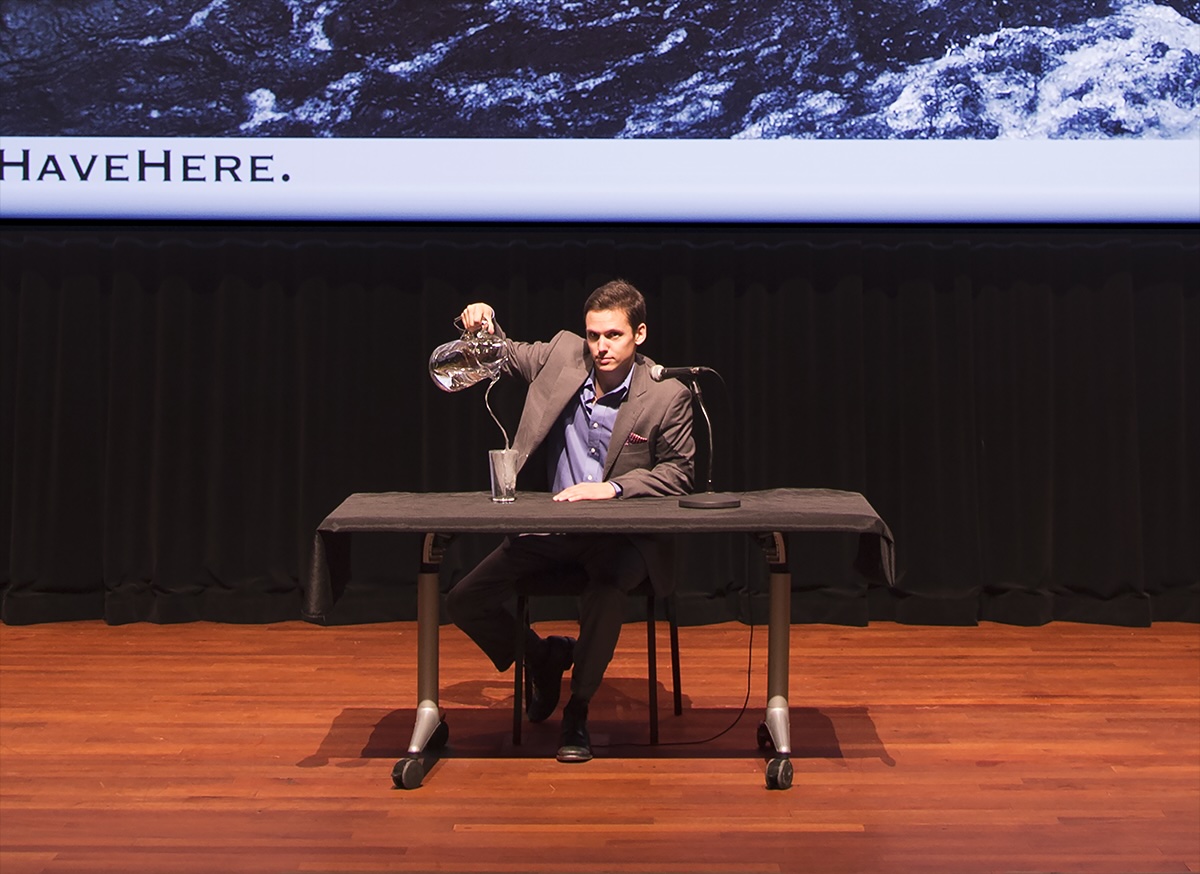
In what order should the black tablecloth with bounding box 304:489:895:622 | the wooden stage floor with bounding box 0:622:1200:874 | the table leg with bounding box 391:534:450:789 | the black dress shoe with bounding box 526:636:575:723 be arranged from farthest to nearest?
the black dress shoe with bounding box 526:636:575:723 < the table leg with bounding box 391:534:450:789 < the black tablecloth with bounding box 304:489:895:622 < the wooden stage floor with bounding box 0:622:1200:874

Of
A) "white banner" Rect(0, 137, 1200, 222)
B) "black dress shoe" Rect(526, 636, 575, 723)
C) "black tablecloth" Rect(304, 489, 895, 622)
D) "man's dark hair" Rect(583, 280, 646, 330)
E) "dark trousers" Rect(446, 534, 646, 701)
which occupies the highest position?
"white banner" Rect(0, 137, 1200, 222)

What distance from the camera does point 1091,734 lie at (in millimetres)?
3293

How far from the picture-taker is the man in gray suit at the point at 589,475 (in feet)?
10.0

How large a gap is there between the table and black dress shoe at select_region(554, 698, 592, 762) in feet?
0.99

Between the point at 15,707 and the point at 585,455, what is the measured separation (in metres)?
1.80

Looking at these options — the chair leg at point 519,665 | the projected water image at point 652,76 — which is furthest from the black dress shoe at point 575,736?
the projected water image at point 652,76

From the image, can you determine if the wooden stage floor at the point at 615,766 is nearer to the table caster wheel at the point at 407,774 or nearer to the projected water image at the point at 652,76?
the table caster wheel at the point at 407,774

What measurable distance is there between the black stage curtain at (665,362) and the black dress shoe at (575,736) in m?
1.77

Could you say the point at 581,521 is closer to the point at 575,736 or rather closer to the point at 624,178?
the point at 575,736

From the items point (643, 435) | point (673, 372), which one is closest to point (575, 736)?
point (643, 435)

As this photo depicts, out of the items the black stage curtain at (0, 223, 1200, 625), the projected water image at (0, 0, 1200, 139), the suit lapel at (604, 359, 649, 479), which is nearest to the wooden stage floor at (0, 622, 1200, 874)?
the black stage curtain at (0, 223, 1200, 625)

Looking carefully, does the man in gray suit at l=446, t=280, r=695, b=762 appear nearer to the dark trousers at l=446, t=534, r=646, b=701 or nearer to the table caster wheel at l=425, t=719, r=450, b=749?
the dark trousers at l=446, t=534, r=646, b=701

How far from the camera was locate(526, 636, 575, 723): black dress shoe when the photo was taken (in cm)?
337

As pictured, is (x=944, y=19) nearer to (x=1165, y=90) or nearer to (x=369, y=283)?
(x=1165, y=90)
